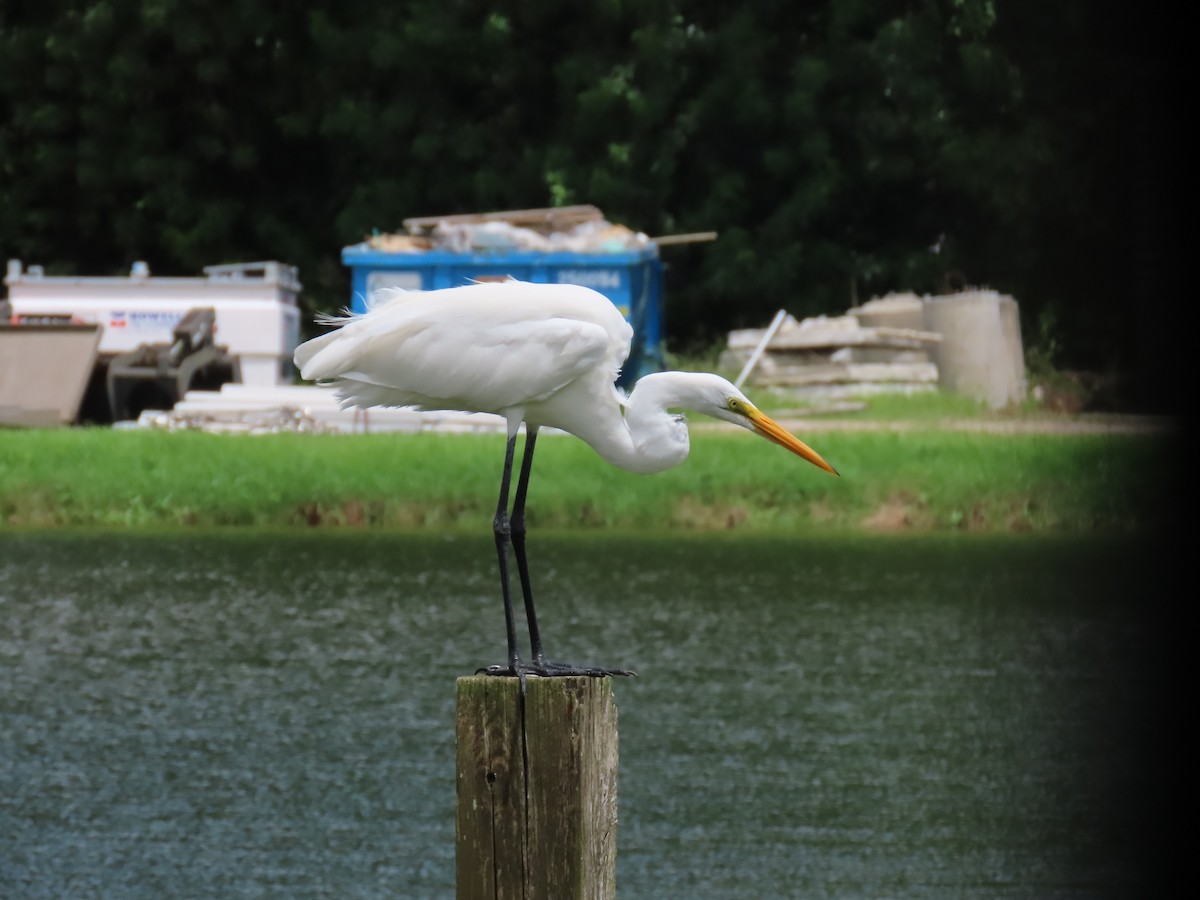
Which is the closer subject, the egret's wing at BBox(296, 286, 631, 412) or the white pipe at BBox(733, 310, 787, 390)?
the egret's wing at BBox(296, 286, 631, 412)

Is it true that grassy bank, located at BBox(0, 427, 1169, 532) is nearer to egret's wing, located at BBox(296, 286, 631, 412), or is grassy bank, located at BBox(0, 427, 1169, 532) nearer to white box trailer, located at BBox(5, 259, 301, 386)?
white box trailer, located at BBox(5, 259, 301, 386)

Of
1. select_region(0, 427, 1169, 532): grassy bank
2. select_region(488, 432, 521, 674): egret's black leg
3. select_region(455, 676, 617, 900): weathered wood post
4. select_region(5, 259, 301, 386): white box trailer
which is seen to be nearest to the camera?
select_region(455, 676, 617, 900): weathered wood post

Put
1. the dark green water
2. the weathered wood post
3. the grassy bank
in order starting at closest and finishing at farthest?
the weathered wood post, the dark green water, the grassy bank

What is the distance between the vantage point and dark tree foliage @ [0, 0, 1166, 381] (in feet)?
83.8

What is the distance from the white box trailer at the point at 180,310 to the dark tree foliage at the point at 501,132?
14.1 feet

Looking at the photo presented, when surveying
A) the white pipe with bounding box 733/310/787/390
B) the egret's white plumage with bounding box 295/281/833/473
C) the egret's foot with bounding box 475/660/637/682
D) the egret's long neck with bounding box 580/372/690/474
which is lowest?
the egret's foot with bounding box 475/660/637/682

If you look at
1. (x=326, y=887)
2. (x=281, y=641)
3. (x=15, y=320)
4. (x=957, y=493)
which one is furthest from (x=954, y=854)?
(x=15, y=320)

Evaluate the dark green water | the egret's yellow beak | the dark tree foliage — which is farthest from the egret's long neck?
the dark tree foliage

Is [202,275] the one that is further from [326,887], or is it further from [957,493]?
[326,887]

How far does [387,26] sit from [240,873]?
65.6ft

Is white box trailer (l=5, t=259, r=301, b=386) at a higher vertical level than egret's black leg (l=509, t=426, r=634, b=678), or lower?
higher

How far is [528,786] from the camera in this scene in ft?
11.3

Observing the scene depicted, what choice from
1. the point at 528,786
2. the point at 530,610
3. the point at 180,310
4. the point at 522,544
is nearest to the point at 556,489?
the point at 180,310

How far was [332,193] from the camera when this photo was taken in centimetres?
2814
